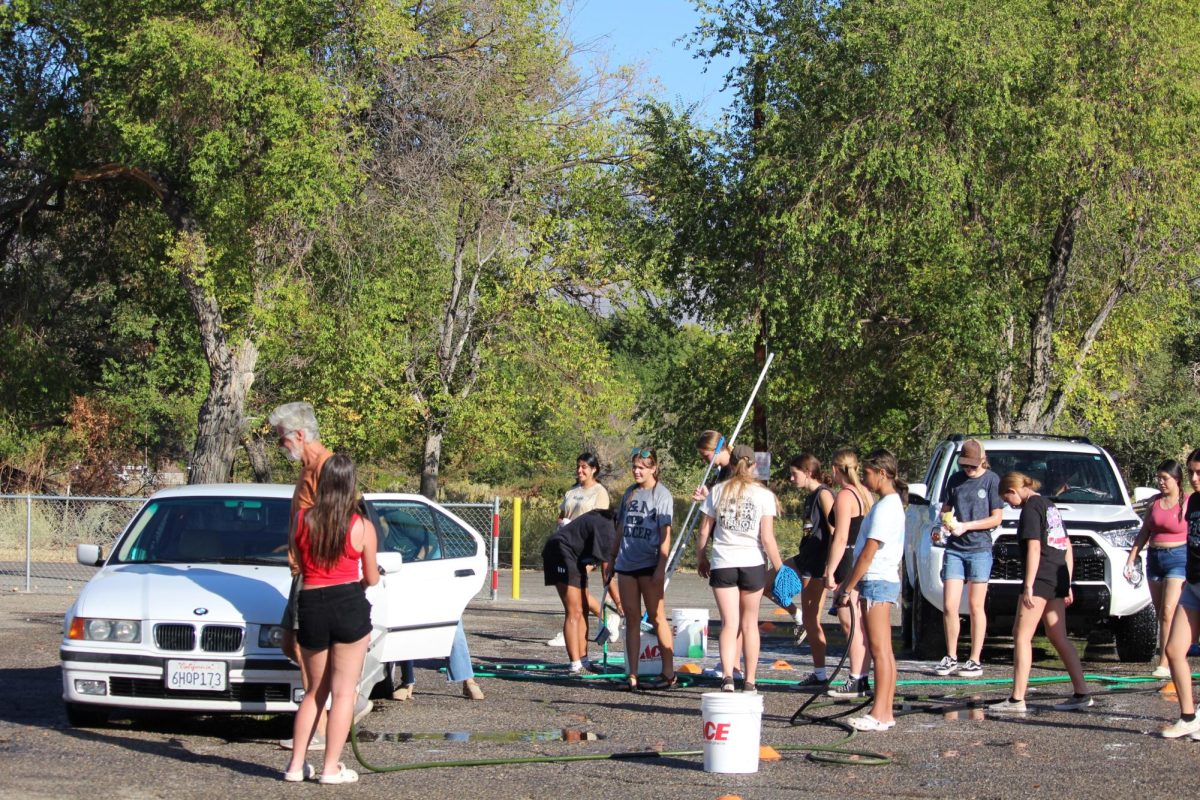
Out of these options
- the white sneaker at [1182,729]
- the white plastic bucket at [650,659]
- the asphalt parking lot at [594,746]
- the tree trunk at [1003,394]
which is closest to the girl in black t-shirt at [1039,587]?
the asphalt parking lot at [594,746]

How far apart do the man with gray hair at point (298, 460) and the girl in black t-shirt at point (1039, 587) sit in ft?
16.0

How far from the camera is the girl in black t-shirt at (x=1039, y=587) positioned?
33.0 ft

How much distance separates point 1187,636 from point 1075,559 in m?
3.87

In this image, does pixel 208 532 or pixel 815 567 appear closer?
pixel 208 532

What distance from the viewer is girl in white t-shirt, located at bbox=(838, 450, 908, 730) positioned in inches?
365

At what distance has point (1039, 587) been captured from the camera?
10.2m

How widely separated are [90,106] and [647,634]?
60.2 feet

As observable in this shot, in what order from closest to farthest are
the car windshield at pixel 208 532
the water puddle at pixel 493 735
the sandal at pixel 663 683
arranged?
the water puddle at pixel 493 735 → the car windshield at pixel 208 532 → the sandal at pixel 663 683

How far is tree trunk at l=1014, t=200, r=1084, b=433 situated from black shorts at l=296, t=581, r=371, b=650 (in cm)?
1900

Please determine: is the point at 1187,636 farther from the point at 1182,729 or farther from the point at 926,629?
the point at 926,629

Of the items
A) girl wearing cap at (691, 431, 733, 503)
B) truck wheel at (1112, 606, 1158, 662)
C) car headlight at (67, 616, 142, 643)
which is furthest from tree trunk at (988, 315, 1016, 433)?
car headlight at (67, 616, 142, 643)

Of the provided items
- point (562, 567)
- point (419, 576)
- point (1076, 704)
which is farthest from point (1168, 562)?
point (419, 576)

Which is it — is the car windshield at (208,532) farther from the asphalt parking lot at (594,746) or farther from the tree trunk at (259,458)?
the tree trunk at (259,458)

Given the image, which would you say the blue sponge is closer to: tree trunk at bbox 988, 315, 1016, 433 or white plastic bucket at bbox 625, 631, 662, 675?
white plastic bucket at bbox 625, 631, 662, 675
